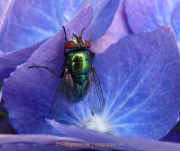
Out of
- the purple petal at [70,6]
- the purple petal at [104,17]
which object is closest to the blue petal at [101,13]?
the purple petal at [104,17]

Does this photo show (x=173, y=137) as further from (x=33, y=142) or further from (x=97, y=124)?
(x=33, y=142)

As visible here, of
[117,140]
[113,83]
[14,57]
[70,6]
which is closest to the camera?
[117,140]

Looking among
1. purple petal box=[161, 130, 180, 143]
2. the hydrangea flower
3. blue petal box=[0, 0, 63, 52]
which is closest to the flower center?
the hydrangea flower

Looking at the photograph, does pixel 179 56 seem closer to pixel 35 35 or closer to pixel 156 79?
pixel 156 79

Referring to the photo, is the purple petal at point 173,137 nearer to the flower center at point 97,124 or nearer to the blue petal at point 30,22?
the flower center at point 97,124

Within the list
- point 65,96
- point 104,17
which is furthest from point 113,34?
point 65,96

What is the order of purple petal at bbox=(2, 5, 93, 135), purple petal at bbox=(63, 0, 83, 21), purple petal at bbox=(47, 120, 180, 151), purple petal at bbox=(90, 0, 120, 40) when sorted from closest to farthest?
purple petal at bbox=(47, 120, 180, 151) < purple petal at bbox=(2, 5, 93, 135) < purple petal at bbox=(90, 0, 120, 40) < purple petal at bbox=(63, 0, 83, 21)

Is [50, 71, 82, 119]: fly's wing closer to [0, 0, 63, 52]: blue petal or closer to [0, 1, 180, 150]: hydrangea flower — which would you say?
[0, 1, 180, 150]: hydrangea flower
